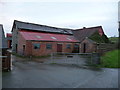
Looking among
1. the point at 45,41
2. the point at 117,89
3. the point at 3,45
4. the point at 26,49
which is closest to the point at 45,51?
the point at 45,41

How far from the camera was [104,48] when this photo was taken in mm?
18062

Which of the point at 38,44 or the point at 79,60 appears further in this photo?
the point at 38,44

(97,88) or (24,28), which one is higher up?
(24,28)

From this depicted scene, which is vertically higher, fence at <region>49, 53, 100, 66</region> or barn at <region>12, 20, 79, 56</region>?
barn at <region>12, 20, 79, 56</region>

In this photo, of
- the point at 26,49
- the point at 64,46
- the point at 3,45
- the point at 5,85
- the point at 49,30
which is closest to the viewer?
the point at 5,85

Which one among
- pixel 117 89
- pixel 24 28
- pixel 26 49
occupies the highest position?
pixel 24 28

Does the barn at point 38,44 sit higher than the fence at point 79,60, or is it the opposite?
the barn at point 38,44

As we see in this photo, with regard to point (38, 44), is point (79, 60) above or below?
below

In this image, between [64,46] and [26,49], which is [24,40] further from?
[64,46]

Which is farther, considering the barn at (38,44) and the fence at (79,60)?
the barn at (38,44)

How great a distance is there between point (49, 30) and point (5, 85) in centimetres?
2180

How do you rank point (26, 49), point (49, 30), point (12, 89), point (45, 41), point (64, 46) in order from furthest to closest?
point (49, 30), point (64, 46), point (45, 41), point (26, 49), point (12, 89)

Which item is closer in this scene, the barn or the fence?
the fence

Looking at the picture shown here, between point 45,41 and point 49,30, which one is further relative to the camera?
point 49,30
